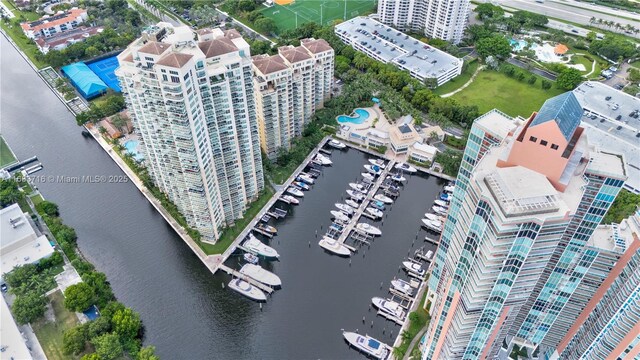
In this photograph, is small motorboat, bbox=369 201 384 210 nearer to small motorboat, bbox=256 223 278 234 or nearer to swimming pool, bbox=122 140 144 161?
small motorboat, bbox=256 223 278 234

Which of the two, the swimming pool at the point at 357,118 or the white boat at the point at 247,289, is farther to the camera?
the swimming pool at the point at 357,118

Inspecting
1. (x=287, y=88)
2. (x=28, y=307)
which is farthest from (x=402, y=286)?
(x=28, y=307)

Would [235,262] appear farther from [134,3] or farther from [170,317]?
[134,3]

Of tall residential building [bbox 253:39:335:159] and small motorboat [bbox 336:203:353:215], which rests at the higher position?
tall residential building [bbox 253:39:335:159]

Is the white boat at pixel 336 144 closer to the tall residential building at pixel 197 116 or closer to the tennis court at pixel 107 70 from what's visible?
the tall residential building at pixel 197 116

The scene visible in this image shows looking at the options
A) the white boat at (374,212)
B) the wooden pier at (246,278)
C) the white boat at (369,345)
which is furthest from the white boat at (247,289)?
the white boat at (374,212)

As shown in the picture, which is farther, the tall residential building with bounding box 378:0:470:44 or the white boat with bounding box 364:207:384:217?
the tall residential building with bounding box 378:0:470:44

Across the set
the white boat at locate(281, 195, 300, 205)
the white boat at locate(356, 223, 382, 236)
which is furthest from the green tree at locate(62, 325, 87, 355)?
the white boat at locate(356, 223, 382, 236)
